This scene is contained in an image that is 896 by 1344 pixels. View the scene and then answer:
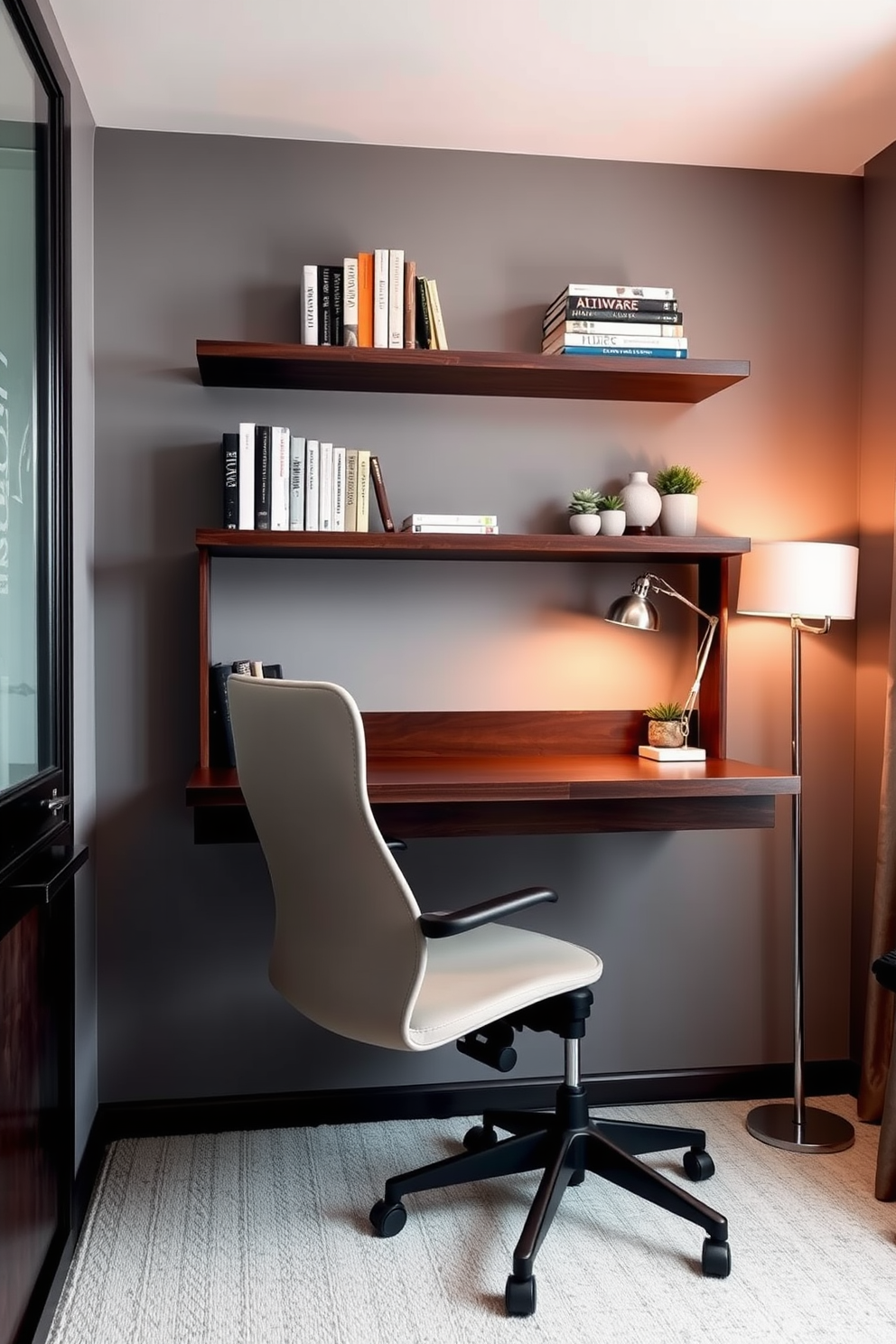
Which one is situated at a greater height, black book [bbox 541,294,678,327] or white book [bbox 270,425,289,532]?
black book [bbox 541,294,678,327]

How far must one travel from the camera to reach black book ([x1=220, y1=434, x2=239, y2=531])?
2537 mm

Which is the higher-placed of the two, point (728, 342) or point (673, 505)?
point (728, 342)

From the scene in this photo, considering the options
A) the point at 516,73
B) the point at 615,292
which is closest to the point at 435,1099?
the point at 615,292

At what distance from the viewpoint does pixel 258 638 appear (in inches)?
109

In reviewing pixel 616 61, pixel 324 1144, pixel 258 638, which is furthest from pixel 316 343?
pixel 324 1144

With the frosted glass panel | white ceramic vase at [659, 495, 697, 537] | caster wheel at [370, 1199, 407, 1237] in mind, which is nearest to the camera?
the frosted glass panel

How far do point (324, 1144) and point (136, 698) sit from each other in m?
1.16

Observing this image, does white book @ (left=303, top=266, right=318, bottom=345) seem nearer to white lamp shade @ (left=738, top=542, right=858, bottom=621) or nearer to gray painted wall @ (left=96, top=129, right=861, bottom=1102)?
gray painted wall @ (left=96, top=129, right=861, bottom=1102)

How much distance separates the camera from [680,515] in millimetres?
2799

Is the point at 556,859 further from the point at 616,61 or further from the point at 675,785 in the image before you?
the point at 616,61

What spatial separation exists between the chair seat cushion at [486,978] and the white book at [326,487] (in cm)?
98

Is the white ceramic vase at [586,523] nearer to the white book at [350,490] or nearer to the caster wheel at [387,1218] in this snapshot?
the white book at [350,490]

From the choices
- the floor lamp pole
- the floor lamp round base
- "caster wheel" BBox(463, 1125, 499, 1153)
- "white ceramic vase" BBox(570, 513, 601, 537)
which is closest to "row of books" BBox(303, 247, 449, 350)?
"white ceramic vase" BBox(570, 513, 601, 537)

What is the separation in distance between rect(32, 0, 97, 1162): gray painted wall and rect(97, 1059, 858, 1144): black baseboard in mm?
163
